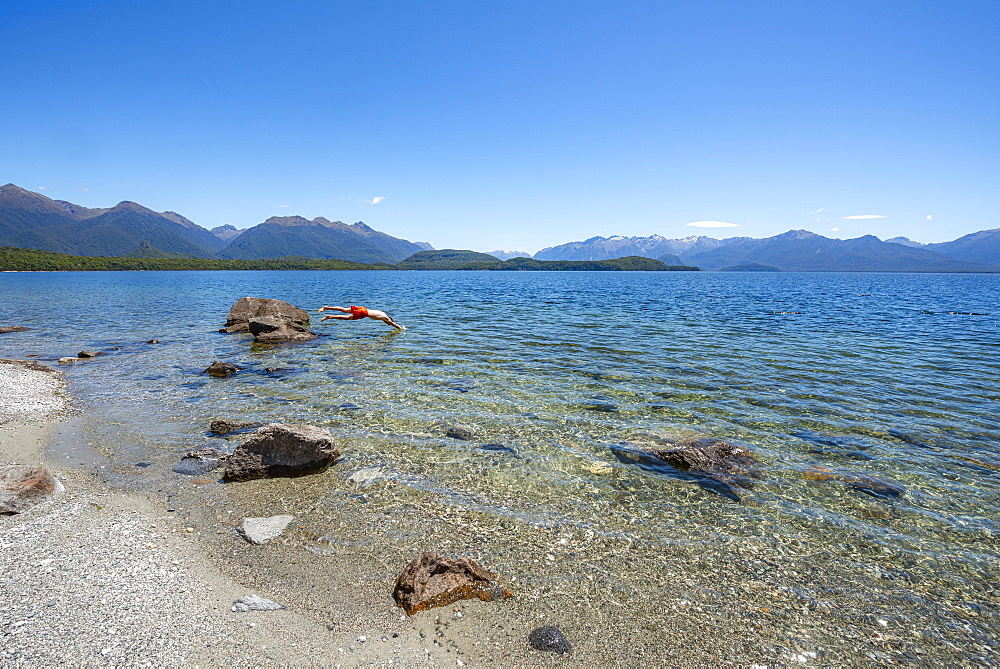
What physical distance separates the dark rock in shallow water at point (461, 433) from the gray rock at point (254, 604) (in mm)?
6963

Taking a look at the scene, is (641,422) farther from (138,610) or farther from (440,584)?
(138,610)

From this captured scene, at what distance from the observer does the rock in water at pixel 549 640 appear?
19.1ft

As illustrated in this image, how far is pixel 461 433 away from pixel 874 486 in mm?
9797

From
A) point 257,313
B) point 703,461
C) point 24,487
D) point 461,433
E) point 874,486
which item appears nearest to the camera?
point 24,487

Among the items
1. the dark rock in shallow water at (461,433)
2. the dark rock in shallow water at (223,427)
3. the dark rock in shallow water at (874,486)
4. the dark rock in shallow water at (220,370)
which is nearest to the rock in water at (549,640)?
the dark rock in shallow water at (461,433)

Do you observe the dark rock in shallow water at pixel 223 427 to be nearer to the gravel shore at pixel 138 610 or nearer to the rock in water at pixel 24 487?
the rock in water at pixel 24 487

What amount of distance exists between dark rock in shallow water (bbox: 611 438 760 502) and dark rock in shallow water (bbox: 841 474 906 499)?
191cm

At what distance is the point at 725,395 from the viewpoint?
17625 mm

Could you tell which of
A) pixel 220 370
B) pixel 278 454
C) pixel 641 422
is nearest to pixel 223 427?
pixel 278 454

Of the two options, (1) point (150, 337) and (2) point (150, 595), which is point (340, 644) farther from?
(1) point (150, 337)

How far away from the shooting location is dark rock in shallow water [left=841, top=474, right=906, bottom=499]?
10.2 m

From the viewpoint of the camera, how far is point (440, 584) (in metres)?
6.63

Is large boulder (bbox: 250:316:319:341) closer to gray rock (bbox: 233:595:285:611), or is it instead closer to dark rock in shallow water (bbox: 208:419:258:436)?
dark rock in shallow water (bbox: 208:419:258:436)

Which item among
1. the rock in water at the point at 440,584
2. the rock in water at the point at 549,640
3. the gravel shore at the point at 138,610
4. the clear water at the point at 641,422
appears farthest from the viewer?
the clear water at the point at 641,422
